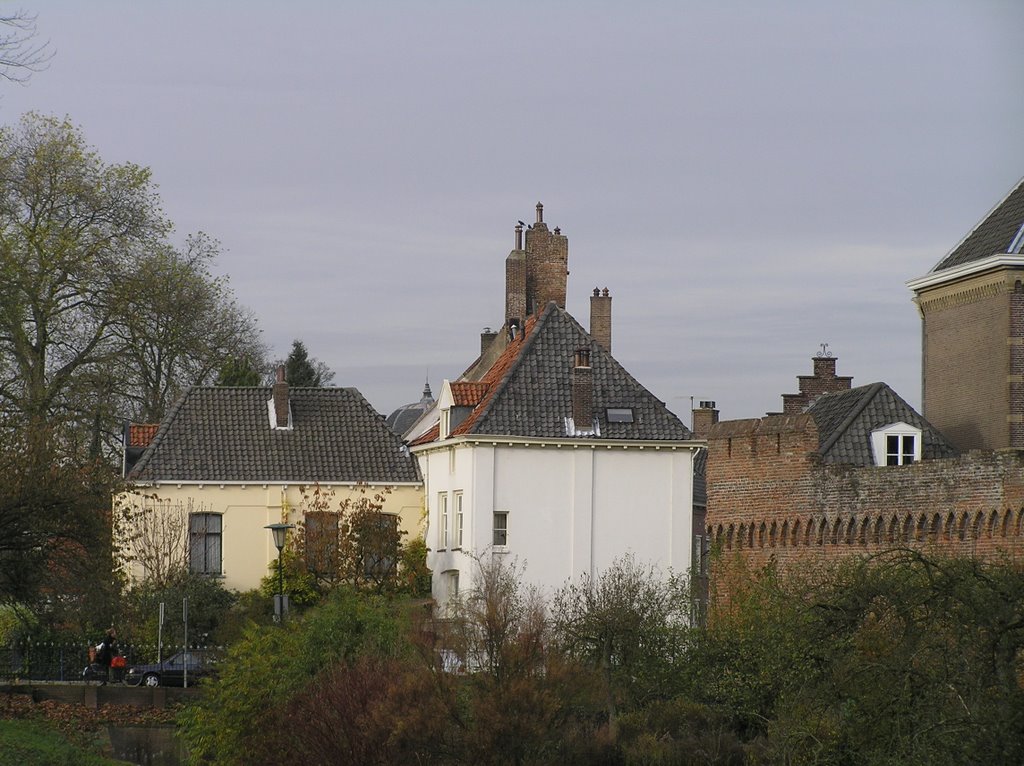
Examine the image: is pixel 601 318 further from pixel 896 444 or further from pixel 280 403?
pixel 896 444

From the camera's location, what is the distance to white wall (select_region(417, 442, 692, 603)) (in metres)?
47.6

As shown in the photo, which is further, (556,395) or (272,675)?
(556,395)

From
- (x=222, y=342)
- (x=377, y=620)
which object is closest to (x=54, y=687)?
(x=377, y=620)

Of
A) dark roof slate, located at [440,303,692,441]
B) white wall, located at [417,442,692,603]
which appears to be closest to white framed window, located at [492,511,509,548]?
white wall, located at [417,442,692,603]

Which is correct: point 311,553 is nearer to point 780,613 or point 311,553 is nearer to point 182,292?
point 182,292

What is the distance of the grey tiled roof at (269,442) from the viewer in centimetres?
5141

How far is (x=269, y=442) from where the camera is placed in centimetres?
5291

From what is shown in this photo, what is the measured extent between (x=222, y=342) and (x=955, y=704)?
4407 centimetres

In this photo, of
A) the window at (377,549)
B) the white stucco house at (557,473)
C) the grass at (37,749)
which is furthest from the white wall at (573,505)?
the grass at (37,749)

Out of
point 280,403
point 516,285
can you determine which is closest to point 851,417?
point 516,285

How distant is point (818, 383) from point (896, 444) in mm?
8965

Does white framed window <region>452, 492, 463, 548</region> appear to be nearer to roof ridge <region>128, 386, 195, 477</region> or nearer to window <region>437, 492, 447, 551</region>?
window <region>437, 492, 447, 551</region>

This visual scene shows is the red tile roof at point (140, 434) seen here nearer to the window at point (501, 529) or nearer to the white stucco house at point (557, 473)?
the white stucco house at point (557, 473)

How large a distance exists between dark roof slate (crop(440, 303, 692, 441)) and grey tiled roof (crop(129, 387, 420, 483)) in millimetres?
4432
